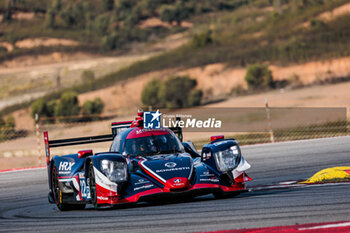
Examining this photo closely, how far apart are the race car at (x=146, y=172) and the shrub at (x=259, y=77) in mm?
46844

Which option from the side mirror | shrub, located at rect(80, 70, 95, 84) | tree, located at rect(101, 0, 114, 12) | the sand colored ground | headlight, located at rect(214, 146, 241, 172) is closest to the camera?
headlight, located at rect(214, 146, 241, 172)

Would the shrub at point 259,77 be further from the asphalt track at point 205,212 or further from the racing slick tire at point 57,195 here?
the racing slick tire at point 57,195

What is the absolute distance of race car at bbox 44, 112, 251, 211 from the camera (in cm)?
902

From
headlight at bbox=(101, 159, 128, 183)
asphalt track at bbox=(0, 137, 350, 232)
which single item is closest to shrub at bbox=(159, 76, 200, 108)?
asphalt track at bbox=(0, 137, 350, 232)

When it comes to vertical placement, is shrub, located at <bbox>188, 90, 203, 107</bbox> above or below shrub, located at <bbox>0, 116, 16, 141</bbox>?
below

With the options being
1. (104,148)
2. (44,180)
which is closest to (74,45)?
(104,148)

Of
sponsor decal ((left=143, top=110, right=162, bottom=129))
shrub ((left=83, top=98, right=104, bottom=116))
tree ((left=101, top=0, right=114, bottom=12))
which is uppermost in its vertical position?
tree ((left=101, top=0, right=114, bottom=12))

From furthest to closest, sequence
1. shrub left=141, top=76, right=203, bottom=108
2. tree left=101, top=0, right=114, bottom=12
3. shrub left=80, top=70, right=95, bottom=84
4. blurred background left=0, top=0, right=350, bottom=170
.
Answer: tree left=101, top=0, right=114, bottom=12 → shrub left=80, top=70, right=95, bottom=84 → shrub left=141, top=76, right=203, bottom=108 → blurred background left=0, top=0, right=350, bottom=170

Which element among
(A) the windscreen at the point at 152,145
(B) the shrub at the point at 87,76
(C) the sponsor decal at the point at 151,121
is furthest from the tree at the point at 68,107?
(A) the windscreen at the point at 152,145

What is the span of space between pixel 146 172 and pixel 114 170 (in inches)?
18.6

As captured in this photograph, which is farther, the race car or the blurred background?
the blurred background

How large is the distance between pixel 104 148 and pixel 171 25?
91552 mm

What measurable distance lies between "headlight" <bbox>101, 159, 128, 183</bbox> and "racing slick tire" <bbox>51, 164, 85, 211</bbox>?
1.70 m

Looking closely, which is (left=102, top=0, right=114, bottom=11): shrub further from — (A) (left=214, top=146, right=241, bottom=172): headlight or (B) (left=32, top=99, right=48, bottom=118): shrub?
(A) (left=214, top=146, right=241, bottom=172): headlight
